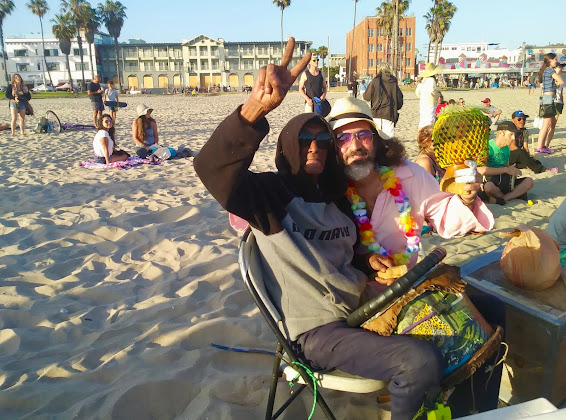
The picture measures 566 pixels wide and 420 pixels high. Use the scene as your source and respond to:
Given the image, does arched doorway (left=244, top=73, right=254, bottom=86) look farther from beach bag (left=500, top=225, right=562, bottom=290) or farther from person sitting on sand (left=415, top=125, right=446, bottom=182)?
beach bag (left=500, top=225, right=562, bottom=290)

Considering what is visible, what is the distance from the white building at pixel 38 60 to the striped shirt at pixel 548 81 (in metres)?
93.5

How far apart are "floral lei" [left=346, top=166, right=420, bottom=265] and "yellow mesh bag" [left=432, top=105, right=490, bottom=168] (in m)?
0.33

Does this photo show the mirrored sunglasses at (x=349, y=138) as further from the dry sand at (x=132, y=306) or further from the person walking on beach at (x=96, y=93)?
the person walking on beach at (x=96, y=93)

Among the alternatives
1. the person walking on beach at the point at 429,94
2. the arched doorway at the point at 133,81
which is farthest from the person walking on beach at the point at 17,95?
the arched doorway at the point at 133,81

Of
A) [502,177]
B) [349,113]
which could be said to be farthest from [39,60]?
[349,113]

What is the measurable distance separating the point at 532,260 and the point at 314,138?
4.05ft

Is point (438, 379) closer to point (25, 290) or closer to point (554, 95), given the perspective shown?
point (25, 290)

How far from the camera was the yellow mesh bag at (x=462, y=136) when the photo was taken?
210 cm

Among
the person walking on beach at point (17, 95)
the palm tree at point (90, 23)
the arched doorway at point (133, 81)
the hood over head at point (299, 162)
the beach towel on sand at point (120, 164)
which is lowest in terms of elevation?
the beach towel on sand at point (120, 164)

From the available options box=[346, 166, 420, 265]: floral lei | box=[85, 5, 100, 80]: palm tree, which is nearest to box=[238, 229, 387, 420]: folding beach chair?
box=[346, 166, 420, 265]: floral lei

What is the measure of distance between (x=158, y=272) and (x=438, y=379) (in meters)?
2.88

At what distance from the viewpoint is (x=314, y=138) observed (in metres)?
2.10

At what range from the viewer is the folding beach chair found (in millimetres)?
1792

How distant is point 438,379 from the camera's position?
165 cm
